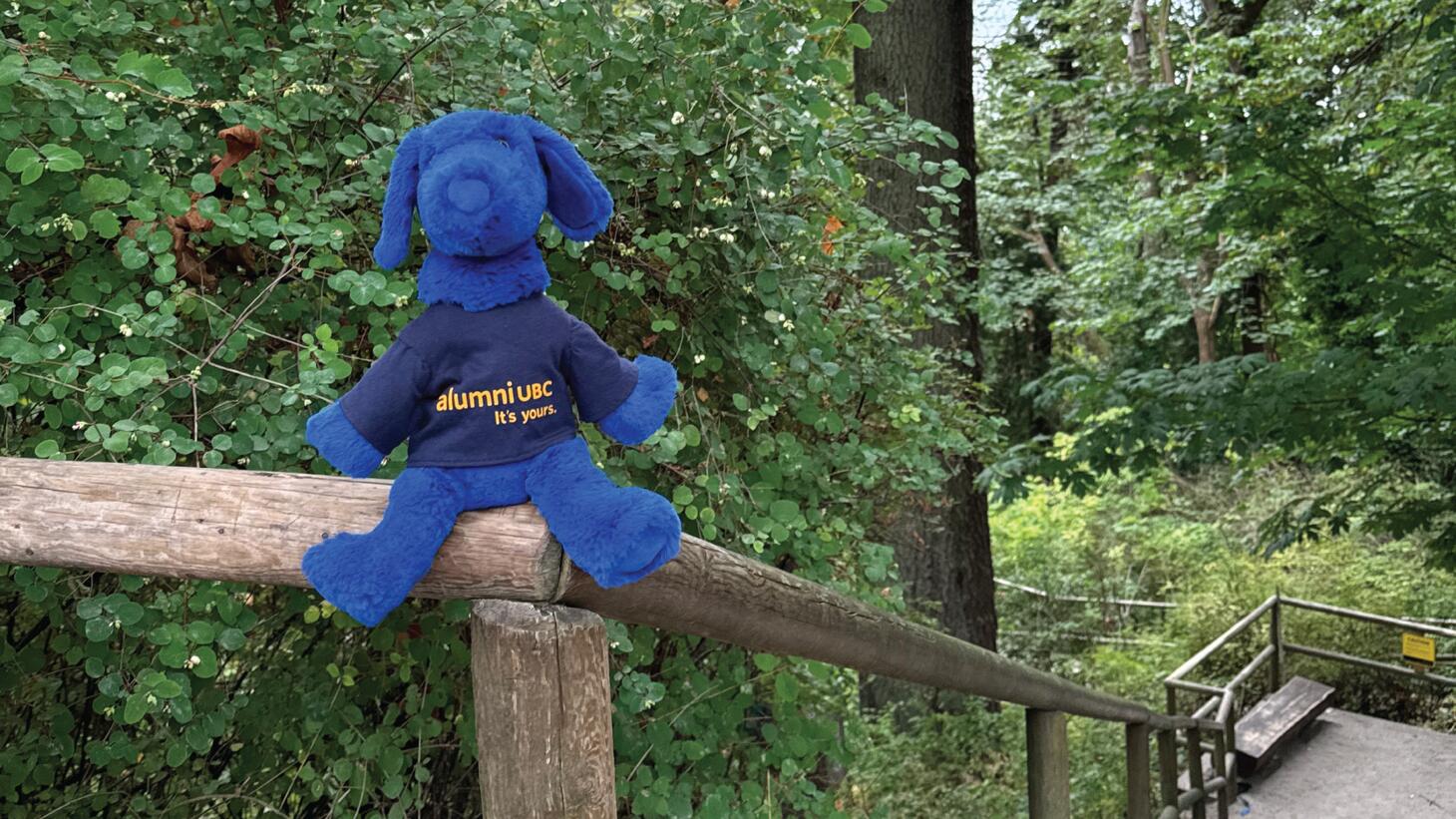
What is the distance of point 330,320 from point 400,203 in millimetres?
757

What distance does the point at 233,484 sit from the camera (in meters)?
1.19

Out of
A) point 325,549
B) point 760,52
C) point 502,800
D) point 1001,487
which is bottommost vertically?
point 1001,487

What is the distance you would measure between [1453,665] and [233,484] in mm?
10031

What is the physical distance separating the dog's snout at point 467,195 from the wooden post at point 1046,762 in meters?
2.38

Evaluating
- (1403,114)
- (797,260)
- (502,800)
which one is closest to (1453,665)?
(1403,114)

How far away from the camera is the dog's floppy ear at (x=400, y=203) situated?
48.8 inches

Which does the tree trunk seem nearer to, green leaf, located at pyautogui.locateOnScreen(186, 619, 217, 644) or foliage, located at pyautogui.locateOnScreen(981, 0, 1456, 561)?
foliage, located at pyautogui.locateOnScreen(981, 0, 1456, 561)

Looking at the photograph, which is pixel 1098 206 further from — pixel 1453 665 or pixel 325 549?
pixel 325 549

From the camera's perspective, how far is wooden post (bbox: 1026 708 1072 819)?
302 cm

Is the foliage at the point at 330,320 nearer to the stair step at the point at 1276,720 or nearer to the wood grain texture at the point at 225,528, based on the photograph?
the wood grain texture at the point at 225,528

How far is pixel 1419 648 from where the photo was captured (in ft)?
23.4

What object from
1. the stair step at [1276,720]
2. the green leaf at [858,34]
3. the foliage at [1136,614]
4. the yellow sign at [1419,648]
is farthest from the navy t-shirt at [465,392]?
the yellow sign at [1419,648]

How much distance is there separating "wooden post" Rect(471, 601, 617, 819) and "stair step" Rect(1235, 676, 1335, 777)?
21.0ft

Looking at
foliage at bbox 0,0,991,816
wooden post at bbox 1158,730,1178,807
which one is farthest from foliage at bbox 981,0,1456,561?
foliage at bbox 0,0,991,816
